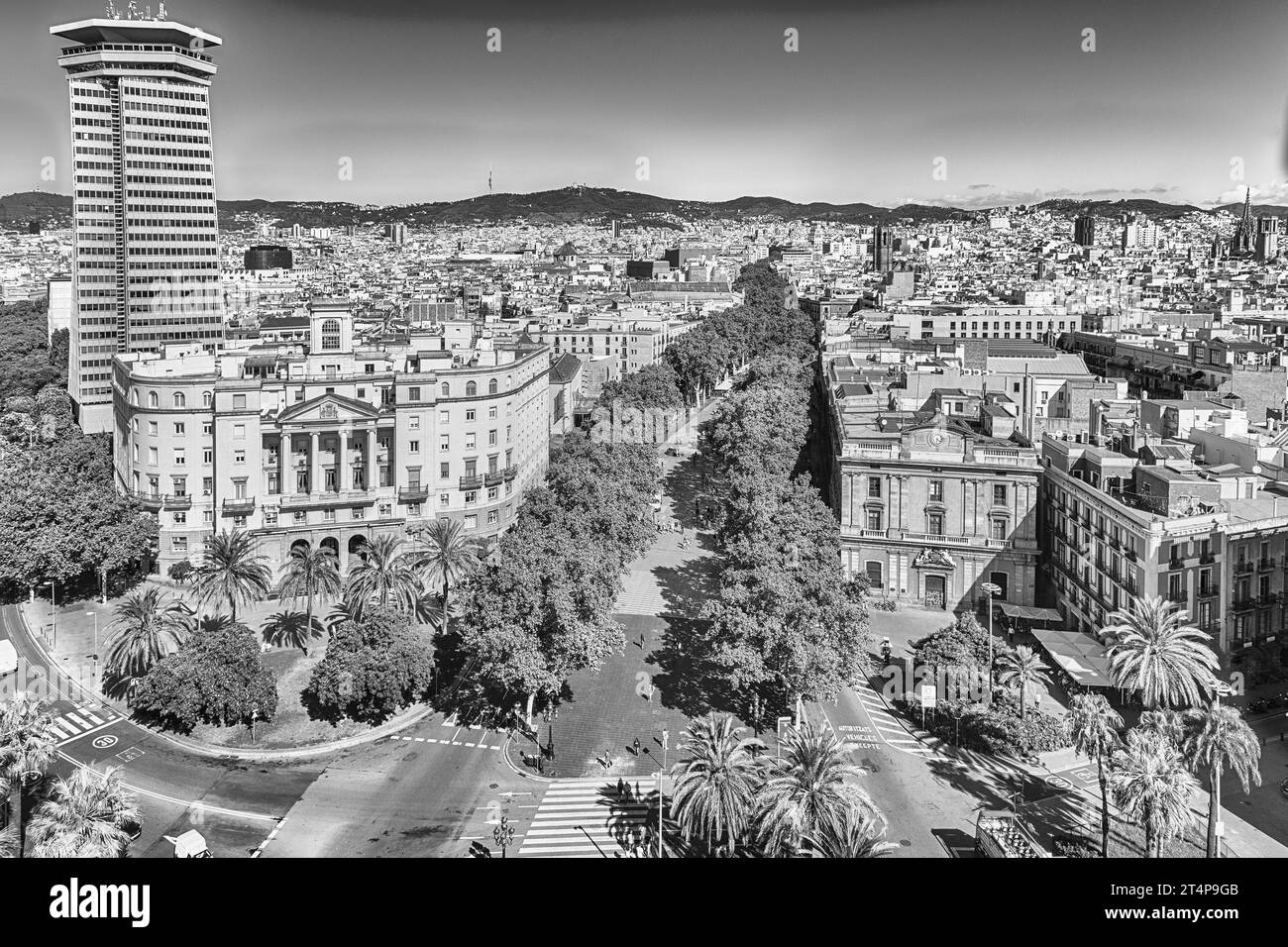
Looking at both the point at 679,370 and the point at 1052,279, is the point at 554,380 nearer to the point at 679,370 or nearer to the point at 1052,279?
the point at 679,370

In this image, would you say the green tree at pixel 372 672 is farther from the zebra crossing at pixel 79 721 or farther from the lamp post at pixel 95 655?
the lamp post at pixel 95 655

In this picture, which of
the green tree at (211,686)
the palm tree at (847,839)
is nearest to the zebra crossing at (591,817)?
the palm tree at (847,839)

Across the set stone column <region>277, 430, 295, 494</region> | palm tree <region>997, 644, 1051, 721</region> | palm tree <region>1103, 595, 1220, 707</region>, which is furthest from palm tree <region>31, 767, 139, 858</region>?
stone column <region>277, 430, 295, 494</region>

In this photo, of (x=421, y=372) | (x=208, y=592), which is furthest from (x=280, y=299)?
(x=208, y=592)

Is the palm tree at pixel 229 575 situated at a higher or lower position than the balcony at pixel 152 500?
lower

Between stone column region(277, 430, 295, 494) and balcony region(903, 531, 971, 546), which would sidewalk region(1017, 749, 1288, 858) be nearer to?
balcony region(903, 531, 971, 546)

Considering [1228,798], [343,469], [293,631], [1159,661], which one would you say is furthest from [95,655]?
[1228,798]

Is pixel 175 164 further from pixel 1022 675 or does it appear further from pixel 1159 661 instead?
pixel 1159 661
